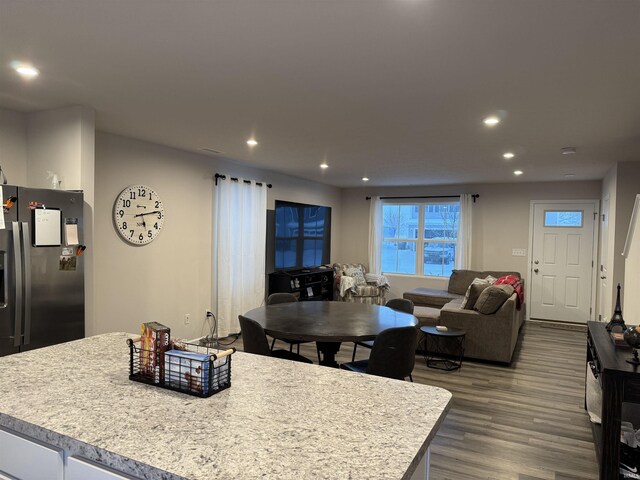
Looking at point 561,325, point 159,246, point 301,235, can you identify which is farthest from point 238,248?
point 561,325

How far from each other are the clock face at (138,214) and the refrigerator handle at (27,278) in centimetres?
130

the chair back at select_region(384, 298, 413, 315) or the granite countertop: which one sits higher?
the granite countertop

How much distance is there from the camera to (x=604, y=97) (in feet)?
9.20

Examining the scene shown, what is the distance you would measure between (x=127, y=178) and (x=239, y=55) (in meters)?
2.53

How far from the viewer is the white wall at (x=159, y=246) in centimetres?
409

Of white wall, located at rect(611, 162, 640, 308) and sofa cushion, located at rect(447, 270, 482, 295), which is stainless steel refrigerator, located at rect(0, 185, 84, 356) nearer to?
white wall, located at rect(611, 162, 640, 308)

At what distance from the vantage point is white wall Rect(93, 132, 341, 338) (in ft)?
13.4

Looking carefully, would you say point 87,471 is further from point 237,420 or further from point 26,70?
point 26,70

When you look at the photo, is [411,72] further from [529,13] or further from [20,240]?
[20,240]

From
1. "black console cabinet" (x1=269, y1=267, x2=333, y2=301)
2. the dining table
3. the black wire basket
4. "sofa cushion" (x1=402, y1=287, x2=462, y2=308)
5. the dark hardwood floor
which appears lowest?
the dark hardwood floor

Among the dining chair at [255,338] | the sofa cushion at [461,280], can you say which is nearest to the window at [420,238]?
the sofa cushion at [461,280]

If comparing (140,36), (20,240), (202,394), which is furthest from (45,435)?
(20,240)

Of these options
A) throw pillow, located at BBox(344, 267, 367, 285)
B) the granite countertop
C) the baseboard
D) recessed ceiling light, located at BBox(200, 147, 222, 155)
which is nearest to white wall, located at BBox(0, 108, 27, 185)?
recessed ceiling light, located at BBox(200, 147, 222, 155)

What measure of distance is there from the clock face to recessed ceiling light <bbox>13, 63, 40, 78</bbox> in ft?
5.49
